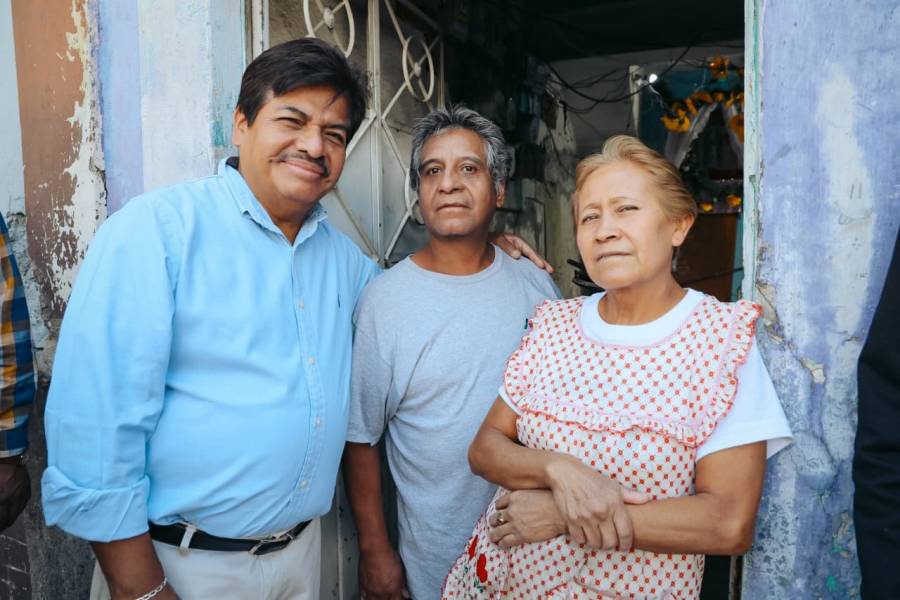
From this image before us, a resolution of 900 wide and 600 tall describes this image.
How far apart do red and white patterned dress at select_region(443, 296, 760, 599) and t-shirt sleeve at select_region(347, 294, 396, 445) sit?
0.53m

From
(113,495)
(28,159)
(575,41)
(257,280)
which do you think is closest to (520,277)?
(257,280)

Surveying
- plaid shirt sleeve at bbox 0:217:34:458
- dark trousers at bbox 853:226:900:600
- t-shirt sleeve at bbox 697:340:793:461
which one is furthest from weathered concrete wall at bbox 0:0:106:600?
dark trousers at bbox 853:226:900:600

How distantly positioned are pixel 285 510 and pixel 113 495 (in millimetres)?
432

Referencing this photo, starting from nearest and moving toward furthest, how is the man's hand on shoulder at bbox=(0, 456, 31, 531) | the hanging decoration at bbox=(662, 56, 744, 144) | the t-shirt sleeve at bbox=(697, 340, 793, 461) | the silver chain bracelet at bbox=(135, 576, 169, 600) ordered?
the t-shirt sleeve at bbox=(697, 340, 793, 461) < the silver chain bracelet at bbox=(135, 576, 169, 600) < the man's hand on shoulder at bbox=(0, 456, 31, 531) < the hanging decoration at bbox=(662, 56, 744, 144)

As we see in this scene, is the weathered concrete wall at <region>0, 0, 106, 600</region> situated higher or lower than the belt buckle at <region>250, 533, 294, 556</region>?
higher

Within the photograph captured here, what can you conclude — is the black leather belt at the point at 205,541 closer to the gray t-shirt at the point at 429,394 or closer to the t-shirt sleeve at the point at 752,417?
the gray t-shirt at the point at 429,394

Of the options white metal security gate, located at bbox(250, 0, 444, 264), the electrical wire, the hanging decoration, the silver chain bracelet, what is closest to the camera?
the silver chain bracelet

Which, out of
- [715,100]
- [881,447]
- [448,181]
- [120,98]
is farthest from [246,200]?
[715,100]

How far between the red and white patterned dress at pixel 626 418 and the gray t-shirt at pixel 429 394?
0.37m

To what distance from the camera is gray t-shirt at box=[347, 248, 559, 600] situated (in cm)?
200

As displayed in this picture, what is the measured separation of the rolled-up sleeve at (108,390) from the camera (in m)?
1.41

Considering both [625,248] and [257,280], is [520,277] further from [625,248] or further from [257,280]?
[257,280]

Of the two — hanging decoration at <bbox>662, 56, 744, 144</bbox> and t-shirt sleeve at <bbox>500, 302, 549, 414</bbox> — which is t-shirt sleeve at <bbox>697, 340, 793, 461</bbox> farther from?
hanging decoration at <bbox>662, 56, 744, 144</bbox>

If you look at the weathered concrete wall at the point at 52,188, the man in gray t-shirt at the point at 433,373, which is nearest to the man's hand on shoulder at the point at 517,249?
the man in gray t-shirt at the point at 433,373
